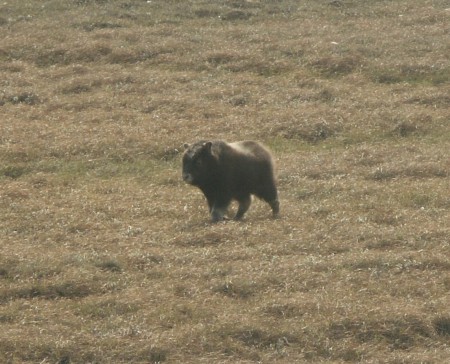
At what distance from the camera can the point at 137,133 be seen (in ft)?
75.7

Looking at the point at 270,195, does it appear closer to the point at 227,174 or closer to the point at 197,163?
the point at 227,174

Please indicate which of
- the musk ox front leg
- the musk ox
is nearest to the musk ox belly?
the musk ox

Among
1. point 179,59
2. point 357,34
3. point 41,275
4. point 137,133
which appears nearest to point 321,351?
point 41,275

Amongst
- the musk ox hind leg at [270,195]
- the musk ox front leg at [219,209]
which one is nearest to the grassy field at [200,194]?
the musk ox front leg at [219,209]

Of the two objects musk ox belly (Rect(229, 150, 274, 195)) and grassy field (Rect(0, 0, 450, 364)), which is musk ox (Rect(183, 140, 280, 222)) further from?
grassy field (Rect(0, 0, 450, 364))

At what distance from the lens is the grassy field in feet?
42.7

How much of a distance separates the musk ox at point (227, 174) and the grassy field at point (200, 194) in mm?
390

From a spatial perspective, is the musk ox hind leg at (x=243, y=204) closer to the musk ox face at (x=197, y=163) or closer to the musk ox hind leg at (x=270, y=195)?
the musk ox hind leg at (x=270, y=195)

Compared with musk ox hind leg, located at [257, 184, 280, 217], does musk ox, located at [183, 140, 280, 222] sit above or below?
above

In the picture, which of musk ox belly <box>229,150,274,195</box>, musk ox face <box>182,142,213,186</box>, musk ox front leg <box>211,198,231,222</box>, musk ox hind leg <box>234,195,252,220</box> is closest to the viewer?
musk ox front leg <box>211,198,231,222</box>

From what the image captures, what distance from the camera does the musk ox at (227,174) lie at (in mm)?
17719

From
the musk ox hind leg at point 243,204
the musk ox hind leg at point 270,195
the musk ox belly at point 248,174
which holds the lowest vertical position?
the musk ox hind leg at point 243,204

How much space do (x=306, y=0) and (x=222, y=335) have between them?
2479cm

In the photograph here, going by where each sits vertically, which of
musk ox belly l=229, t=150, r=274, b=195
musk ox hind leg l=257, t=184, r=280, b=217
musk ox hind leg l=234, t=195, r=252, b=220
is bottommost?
musk ox hind leg l=234, t=195, r=252, b=220
